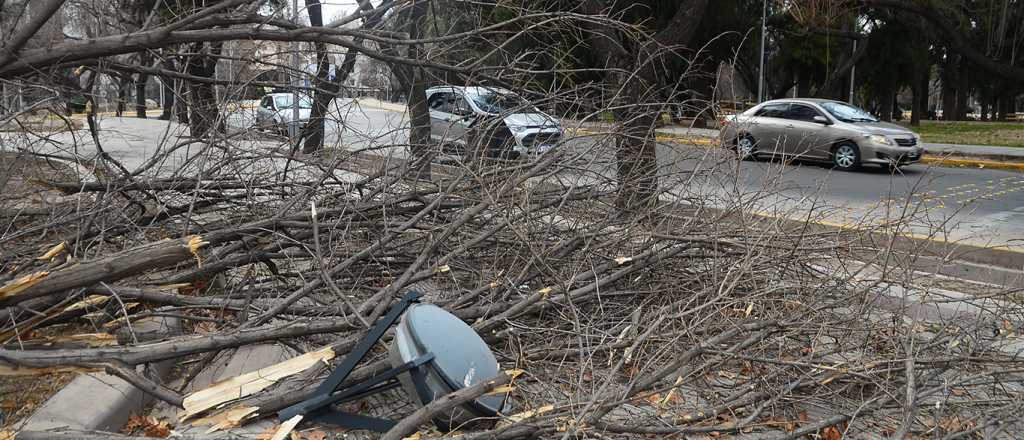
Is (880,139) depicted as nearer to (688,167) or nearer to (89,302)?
(688,167)

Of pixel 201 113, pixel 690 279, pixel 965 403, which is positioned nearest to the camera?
pixel 965 403

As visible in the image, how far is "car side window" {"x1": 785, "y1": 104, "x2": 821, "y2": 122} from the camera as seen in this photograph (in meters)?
15.9

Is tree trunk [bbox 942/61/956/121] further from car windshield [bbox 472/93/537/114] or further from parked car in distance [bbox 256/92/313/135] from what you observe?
parked car in distance [bbox 256/92/313/135]

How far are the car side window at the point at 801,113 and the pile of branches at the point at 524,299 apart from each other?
1157 cm

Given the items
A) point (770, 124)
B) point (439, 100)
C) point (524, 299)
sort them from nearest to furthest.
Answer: point (524, 299)
point (439, 100)
point (770, 124)

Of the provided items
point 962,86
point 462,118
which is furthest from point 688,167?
point 962,86

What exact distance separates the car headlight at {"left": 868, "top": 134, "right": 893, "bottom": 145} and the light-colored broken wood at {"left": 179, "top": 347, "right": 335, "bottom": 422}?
13.3 m

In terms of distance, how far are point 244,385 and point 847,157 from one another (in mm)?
13516

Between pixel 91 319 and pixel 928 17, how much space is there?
2744cm

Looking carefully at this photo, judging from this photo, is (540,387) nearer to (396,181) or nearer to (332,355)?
(332,355)

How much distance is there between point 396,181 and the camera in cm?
525

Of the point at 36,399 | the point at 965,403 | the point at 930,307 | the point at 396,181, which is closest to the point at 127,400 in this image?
the point at 36,399

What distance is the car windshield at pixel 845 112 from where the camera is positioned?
50.9ft

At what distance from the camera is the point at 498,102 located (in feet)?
20.1
